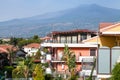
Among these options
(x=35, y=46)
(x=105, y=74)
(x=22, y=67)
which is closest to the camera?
(x=105, y=74)

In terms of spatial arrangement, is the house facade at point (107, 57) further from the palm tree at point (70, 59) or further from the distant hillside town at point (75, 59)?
the palm tree at point (70, 59)

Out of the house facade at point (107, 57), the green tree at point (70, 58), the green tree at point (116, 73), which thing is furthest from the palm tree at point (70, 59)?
the green tree at point (116, 73)

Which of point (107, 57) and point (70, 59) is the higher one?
point (107, 57)

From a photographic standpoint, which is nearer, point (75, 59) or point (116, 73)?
point (116, 73)

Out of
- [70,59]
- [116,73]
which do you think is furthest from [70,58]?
[116,73]

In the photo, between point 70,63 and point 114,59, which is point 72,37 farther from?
point 114,59

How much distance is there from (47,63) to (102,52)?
3629 cm

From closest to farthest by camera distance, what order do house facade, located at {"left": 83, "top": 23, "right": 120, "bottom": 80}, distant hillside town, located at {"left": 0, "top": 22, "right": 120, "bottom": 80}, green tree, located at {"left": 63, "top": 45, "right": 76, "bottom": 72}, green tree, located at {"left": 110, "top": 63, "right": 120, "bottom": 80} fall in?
green tree, located at {"left": 110, "top": 63, "right": 120, "bottom": 80}, house facade, located at {"left": 83, "top": 23, "right": 120, "bottom": 80}, distant hillside town, located at {"left": 0, "top": 22, "right": 120, "bottom": 80}, green tree, located at {"left": 63, "top": 45, "right": 76, "bottom": 72}

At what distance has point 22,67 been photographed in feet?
170

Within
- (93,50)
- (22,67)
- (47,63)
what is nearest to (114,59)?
(93,50)

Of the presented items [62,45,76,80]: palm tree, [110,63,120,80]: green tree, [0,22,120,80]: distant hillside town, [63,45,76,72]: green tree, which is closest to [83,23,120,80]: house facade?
[0,22,120,80]: distant hillside town

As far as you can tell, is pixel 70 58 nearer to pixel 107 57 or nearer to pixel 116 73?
pixel 107 57

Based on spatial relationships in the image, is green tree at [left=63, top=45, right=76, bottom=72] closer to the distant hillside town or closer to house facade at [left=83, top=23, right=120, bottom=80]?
the distant hillside town

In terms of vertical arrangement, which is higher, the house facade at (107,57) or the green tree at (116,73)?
the house facade at (107,57)
